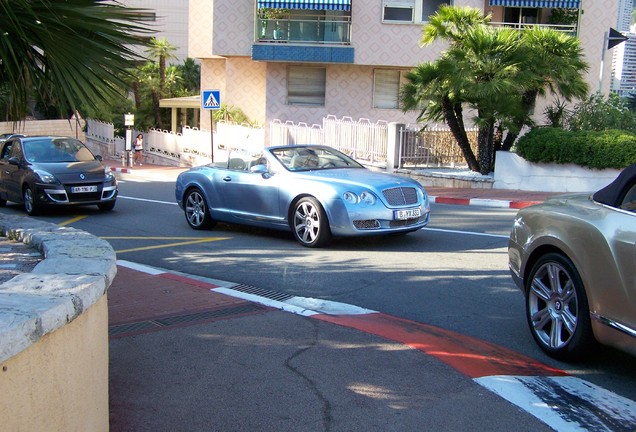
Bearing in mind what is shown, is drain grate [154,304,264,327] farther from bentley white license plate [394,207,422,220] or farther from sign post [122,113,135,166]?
sign post [122,113,135,166]

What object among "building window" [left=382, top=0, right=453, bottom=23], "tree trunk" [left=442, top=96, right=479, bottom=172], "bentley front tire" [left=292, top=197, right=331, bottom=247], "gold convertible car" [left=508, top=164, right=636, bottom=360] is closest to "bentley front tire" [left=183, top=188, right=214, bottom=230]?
"bentley front tire" [left=292, top=197, right=331, bottom=247]

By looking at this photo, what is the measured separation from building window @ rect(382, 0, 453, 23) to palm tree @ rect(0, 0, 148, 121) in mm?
24353

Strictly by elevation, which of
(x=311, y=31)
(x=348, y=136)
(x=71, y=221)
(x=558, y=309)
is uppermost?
(x=311, y=31)

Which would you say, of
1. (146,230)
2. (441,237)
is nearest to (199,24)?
(146,230)

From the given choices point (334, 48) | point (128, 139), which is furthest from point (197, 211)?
point (128, 139)

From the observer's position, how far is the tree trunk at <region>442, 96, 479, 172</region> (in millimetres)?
20641

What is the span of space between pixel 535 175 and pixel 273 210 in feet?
33.6

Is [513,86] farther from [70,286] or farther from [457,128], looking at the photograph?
[70,286]

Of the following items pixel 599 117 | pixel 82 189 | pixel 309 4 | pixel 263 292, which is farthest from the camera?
pixel 309 4

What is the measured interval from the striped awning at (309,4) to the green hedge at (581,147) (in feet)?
38.2

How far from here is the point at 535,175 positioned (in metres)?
19.5

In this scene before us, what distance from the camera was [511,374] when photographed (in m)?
5.16

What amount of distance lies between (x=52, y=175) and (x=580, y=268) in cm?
1224

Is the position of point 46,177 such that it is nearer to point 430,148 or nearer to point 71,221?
point 71,221
